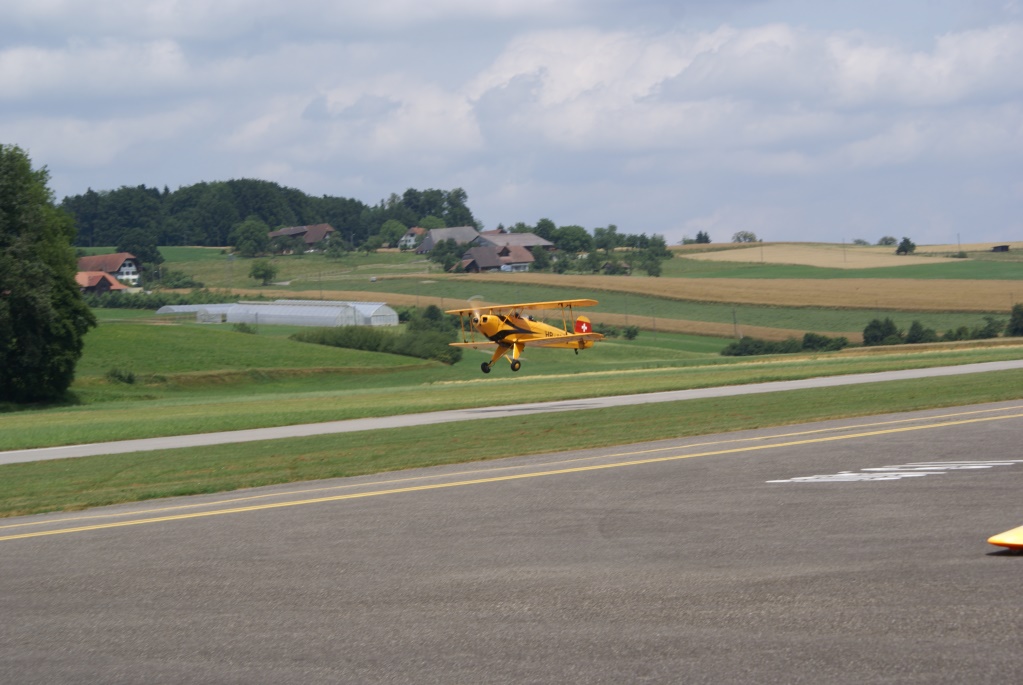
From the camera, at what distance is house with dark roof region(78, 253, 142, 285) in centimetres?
16175

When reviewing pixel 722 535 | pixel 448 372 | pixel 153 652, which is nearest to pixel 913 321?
pixel 448 372

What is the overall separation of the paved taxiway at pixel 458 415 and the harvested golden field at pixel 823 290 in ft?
142

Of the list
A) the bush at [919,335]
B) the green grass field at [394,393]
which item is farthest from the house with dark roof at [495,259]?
the bush at [919,335]

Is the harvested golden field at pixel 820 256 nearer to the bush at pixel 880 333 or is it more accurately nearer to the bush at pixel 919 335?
the bush at pixel 880 333

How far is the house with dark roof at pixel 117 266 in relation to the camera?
531ft

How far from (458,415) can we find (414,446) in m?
9.09

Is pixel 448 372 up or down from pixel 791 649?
down

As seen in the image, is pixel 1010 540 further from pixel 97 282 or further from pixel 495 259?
pixel 97 282

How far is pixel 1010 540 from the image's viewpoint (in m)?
9.75

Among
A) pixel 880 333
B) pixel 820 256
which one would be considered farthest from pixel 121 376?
pixel 820 256

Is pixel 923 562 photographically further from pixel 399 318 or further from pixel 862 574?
pixel 399 318

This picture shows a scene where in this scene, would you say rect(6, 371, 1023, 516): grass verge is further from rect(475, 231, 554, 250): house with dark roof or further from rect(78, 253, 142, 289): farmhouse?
rect(475, 231, 554, 250): house with dark roof

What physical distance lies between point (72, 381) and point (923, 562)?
61134 millimetres

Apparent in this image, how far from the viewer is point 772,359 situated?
208 ft
